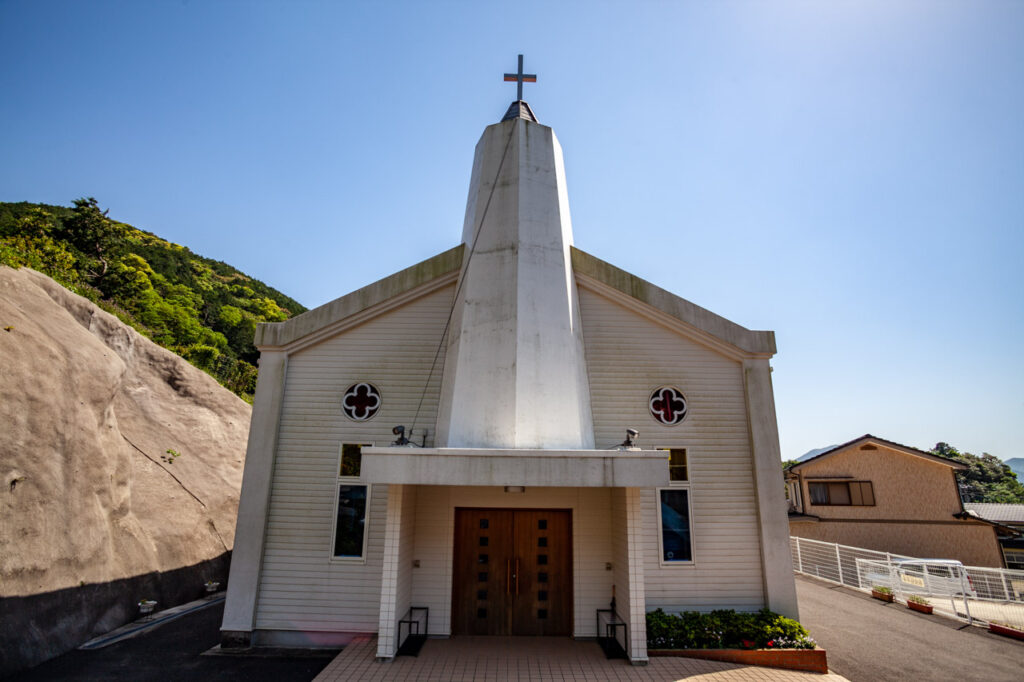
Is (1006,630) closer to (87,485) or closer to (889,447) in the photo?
(889,447)

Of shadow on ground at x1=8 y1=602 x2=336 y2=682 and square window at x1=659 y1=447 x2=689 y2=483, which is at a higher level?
square window at x1=659 y1=447 x2=689 y2=483

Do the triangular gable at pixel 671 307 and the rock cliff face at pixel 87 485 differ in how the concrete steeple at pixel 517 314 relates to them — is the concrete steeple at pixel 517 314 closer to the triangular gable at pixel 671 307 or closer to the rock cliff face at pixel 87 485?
the triangular gable at pixel 671 307

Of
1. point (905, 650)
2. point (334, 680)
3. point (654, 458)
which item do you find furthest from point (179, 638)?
point (905, 650)

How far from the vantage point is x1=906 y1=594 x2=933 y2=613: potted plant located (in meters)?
11.3

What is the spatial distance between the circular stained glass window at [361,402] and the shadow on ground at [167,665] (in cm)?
410

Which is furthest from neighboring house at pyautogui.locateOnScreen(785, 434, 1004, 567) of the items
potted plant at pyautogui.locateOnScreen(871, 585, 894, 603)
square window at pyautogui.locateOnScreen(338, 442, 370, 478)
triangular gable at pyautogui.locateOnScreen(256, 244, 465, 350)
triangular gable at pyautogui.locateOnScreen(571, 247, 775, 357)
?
square window at pyautogui.locateOnScreen(338, 442, 370, 478)

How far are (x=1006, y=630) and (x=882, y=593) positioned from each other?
3226 millimetres

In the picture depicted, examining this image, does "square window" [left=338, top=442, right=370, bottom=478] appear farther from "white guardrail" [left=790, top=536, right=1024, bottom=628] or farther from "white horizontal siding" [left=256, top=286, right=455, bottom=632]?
"white guardrail" [left=790, top=536, right=1024, bottom=628]

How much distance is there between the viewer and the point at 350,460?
9148mm

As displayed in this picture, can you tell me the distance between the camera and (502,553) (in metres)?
8.98

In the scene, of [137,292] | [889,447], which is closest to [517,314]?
[889,447]

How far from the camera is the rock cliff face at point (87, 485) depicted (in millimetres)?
7855

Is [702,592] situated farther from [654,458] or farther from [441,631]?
[441,631]

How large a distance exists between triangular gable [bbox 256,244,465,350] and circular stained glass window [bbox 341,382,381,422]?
4.26ft
